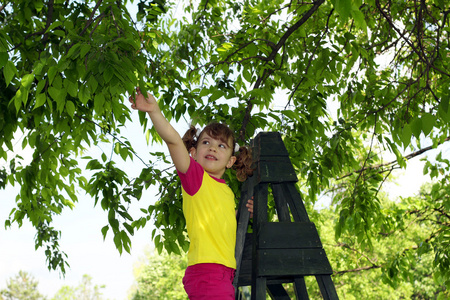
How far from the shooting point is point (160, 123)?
2.06m

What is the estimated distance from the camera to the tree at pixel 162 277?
2158cm

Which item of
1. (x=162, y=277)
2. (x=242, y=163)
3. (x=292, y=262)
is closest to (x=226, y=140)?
(x=242, y=163)

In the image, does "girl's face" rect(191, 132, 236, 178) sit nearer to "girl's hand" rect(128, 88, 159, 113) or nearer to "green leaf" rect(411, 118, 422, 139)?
"girl's hand" rect(128, 88, 159, 113)

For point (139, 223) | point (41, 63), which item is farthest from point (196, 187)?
point (139, 223)

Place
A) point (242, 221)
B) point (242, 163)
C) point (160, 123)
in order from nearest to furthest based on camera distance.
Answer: point (160, 123)
point (242, 221)
point (242, 163)

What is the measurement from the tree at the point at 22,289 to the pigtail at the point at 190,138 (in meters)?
56.3

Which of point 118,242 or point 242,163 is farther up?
point 242,163

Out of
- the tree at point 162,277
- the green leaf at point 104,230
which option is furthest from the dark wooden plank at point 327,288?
the tree at point 162,277

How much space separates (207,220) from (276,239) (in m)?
0.38

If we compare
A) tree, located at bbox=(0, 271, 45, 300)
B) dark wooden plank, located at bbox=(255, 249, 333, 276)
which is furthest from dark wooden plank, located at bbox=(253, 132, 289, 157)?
tree, located at bbox=(0, 271, 45, 300)

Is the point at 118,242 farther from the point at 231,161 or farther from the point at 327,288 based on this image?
the point at 327,288

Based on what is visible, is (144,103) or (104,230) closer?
(144,103)

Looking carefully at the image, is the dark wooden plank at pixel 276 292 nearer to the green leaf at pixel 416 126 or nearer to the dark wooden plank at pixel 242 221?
the dark wooden plank at pixel 242 221

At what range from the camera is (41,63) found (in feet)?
8.65
